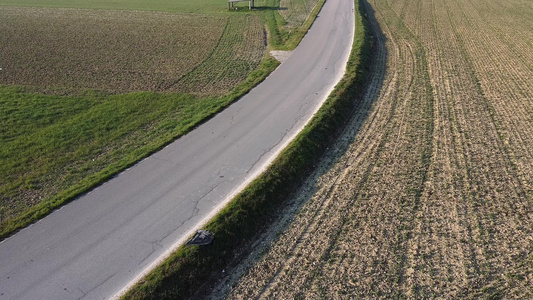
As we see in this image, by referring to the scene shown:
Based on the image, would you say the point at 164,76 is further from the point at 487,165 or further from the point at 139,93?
the point at 487,165

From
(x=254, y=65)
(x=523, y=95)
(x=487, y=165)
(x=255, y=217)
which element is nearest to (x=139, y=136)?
(x=255, y=217)

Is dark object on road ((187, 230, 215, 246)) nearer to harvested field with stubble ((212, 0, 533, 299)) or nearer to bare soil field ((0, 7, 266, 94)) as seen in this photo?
harvested field with stubble ((212, 0, 533, 299))

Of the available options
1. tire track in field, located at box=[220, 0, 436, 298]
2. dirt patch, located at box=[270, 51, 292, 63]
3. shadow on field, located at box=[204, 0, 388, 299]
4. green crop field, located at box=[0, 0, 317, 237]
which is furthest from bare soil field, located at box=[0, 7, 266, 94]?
tire track in field, located at box=[220, 0, 436, 298]

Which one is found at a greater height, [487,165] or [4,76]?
[487,165]

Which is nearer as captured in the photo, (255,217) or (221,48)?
(255,217)

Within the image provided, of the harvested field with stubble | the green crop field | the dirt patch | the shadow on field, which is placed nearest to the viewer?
the harvested field with stubble

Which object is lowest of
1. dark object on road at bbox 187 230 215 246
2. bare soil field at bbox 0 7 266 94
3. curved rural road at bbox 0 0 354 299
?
bare soil field at bbox 0 7 266 94

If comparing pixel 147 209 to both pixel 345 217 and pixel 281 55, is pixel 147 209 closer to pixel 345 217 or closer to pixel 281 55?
pixel 345 217
